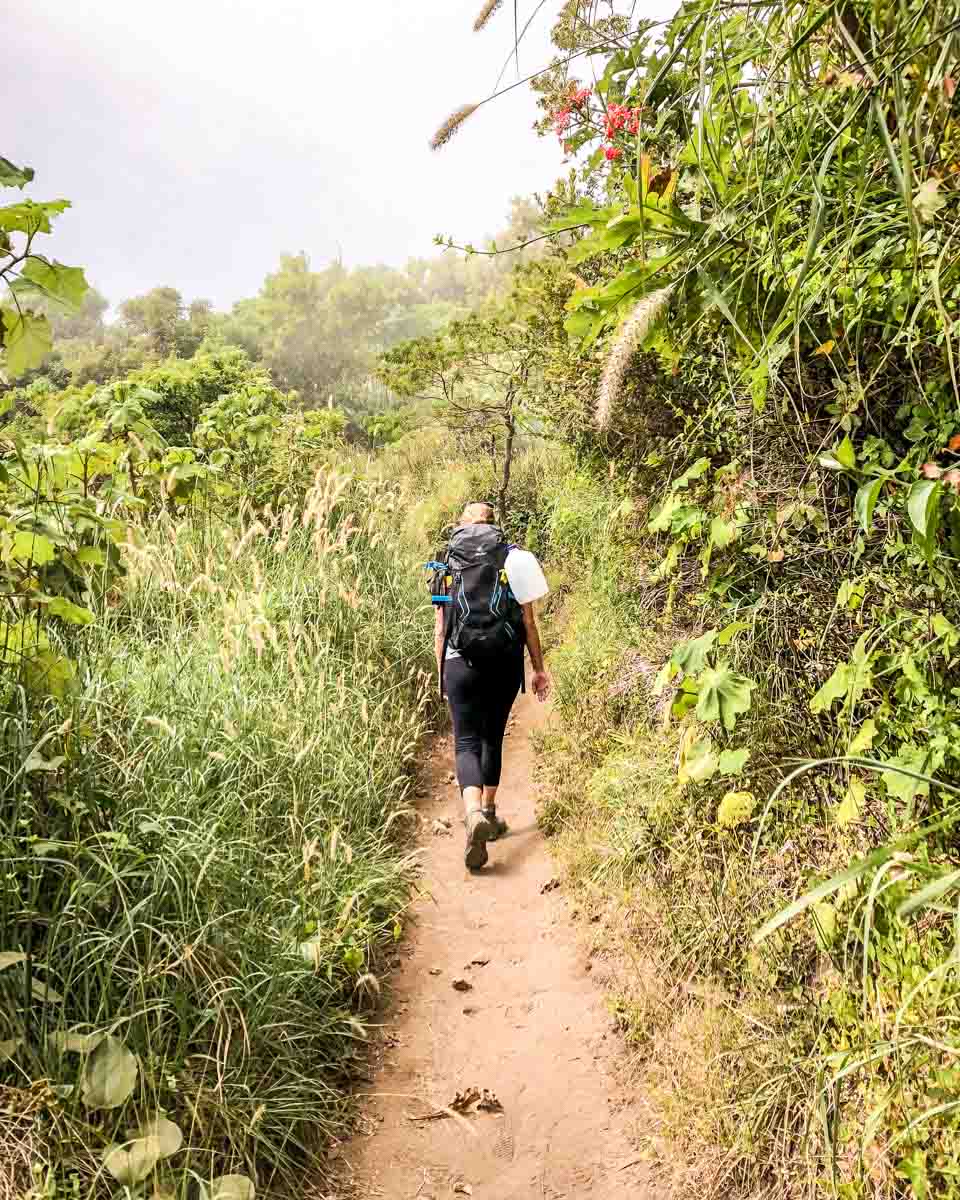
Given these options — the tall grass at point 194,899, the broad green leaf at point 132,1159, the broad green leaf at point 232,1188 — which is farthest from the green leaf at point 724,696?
the broad green leaf at point 132,1159

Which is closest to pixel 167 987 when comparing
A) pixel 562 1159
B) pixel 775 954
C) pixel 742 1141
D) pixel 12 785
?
pixel 12 785

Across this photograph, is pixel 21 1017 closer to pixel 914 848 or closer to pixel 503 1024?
pixel 503 1024

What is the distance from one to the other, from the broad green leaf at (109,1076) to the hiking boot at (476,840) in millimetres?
2456

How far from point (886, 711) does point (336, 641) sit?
14.0 ft

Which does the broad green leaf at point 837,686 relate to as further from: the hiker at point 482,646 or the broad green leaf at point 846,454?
the hiker at point 482,646

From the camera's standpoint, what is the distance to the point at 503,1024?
3.47 metres

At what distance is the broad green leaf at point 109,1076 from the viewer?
2.25 meters

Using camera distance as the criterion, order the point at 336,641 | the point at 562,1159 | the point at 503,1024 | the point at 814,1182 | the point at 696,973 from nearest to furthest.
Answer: the point at 814,1182 < the point at 562,1159 < the point at 696,973 < the point at 503,1024 < the point at 336,641

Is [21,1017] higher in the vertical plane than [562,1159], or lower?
higher

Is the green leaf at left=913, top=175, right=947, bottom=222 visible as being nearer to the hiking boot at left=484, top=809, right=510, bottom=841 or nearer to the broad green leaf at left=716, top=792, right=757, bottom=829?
the broad green leaf at left=716, top=792, right=757, bottom=829

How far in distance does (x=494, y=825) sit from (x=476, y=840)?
0.99ft

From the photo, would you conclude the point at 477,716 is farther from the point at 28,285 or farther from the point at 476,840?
the point at 28,285

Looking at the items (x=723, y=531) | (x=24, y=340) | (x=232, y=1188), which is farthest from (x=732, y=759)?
(x=24, y=340)

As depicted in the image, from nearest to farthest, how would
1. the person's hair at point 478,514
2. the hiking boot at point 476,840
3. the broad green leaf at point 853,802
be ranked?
the broad green leaf at point 853,802 < the hiking boot at point 476,840 < the person's hair at point 478,514
